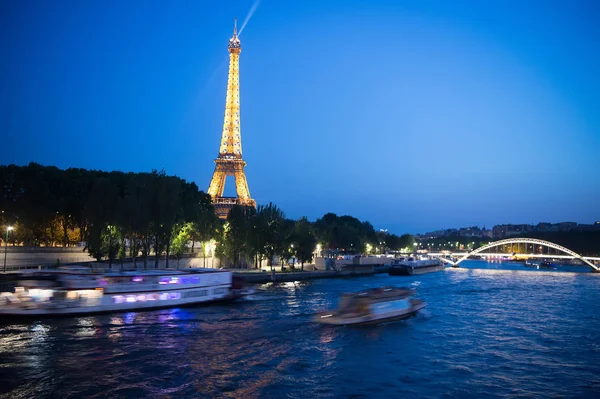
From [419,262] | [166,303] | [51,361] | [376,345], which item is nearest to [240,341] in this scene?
[376,345]

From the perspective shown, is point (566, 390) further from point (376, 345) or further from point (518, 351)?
point (376, 345)

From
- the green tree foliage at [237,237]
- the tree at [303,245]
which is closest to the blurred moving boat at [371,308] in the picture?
the green tree foliage at [237,237]

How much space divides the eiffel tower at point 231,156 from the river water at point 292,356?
50.9m

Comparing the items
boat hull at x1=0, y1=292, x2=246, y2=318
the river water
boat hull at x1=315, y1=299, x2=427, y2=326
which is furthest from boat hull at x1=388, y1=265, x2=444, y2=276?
boat hull at x1=315, y1=299, x2=427, y2=326

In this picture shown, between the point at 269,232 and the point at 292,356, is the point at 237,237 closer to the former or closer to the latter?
the point at 269,232

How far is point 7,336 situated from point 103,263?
22.8m

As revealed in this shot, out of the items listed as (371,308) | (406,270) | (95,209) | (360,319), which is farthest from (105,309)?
(406,270)

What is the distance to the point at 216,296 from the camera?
37312 mm

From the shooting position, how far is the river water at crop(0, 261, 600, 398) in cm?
1761

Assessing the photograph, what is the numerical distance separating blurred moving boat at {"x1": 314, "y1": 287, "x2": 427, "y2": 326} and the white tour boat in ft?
34.6

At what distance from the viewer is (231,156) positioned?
88188 millimetres

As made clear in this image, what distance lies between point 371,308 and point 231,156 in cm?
6128

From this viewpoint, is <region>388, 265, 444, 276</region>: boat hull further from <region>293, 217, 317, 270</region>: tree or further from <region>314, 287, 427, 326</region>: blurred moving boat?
<region>314, 287, 427, 326</region>: blurred moving boat

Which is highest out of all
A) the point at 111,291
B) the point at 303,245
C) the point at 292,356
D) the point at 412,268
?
the point at 303,245
